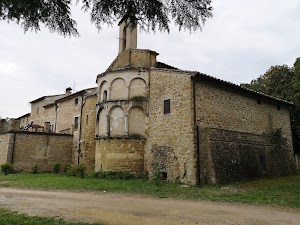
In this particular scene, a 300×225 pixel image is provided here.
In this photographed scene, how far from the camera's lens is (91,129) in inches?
899

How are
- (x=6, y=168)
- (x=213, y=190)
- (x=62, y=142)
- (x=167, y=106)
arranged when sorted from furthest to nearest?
(x=62, y=142), (x=6, y=168), (x=167, y=106), (x=213, y=190)

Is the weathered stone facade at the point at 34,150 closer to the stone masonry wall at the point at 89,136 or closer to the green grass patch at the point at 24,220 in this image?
the stone masonry wall at the point at 89,136

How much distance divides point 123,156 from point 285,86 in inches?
846

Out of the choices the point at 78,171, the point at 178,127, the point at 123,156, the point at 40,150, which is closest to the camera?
the point at 178,127

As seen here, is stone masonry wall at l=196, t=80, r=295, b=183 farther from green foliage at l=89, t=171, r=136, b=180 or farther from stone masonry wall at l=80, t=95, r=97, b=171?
stone masonry wall at l=80, t=95, r=97, b=171

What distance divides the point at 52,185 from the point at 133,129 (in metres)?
6.23

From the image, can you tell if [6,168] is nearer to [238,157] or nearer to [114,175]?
[114,175]

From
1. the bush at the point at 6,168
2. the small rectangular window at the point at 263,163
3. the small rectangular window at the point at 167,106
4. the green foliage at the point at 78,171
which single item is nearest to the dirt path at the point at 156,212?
the small rectangular window at the point at 167,106

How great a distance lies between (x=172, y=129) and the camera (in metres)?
16.4

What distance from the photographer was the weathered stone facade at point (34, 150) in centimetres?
Answer: 2270

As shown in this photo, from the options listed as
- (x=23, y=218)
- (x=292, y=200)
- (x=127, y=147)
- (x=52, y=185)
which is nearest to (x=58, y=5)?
(x=23, y=218)

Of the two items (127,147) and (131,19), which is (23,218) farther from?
(127,147)

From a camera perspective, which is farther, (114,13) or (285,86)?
(285,86)

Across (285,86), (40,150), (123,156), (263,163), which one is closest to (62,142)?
(40,150)
